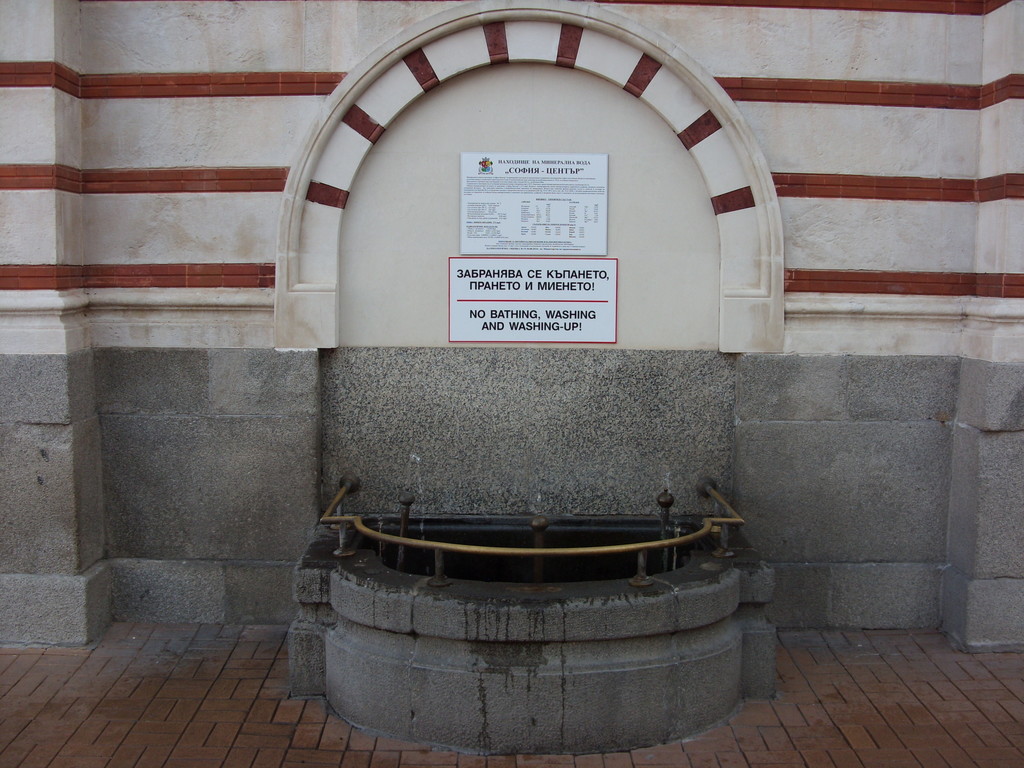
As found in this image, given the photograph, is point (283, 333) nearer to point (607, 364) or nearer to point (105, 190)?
point (105, 190)

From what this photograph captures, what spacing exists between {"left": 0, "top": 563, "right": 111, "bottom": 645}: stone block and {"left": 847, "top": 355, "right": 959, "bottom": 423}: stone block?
455cm

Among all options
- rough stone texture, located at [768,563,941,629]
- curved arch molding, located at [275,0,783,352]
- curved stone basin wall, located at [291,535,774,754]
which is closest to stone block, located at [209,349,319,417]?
curved arch molding, located at [275,0,783,352]

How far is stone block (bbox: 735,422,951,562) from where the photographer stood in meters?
5.89

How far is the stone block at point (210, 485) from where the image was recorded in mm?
5883

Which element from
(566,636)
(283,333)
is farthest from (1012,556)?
(283,333)

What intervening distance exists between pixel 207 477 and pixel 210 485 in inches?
2.0

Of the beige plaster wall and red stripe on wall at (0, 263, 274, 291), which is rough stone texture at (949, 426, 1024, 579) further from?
red stripe on wall at (0, 263, 274, 291)

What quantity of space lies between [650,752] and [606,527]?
146cm

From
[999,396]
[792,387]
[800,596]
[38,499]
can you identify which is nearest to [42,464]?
[38,499]

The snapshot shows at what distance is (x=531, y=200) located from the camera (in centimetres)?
585

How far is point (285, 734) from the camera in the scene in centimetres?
475

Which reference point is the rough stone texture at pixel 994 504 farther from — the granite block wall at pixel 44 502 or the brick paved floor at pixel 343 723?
the granite block wall at pixel 44 502

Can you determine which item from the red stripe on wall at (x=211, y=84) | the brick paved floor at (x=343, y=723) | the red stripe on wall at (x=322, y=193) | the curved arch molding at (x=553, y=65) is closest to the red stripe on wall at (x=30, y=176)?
the red stripe on wall at (x=211, y=84)

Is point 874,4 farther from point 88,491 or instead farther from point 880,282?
point 88,491
